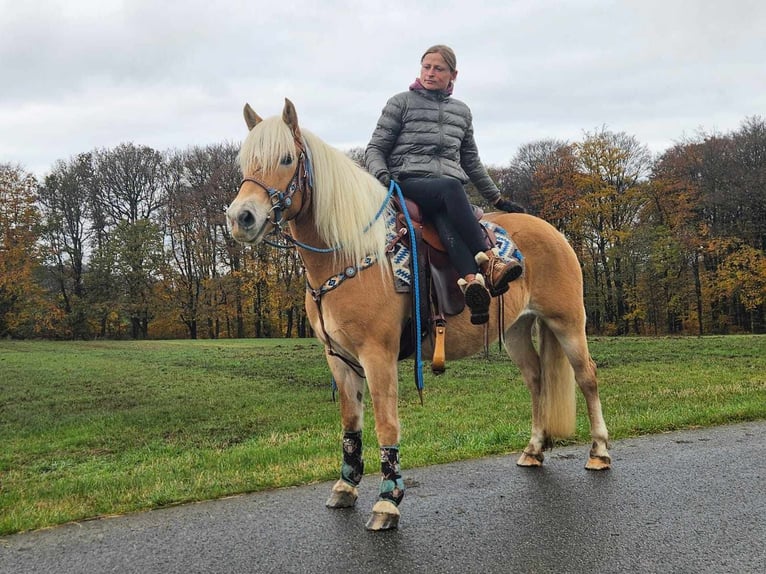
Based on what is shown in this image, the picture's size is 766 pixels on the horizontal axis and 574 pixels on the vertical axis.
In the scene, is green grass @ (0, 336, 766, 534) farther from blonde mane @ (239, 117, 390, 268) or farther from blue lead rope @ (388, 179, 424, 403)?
blonde mane @ (239, 117, 390, 268)

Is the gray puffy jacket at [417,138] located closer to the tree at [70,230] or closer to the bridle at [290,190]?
the bridle at [290,190]

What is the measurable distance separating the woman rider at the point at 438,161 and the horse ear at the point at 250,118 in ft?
3.23

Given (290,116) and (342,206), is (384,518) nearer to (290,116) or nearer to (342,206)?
(342,206)

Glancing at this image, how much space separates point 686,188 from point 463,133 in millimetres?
40120

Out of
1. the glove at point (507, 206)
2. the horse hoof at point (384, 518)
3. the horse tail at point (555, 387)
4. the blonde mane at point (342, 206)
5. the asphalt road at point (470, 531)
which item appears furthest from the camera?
the glove at point (507, 206)

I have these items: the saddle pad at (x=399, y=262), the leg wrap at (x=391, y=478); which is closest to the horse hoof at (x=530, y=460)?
the leg wrap at (x=391, y=478)

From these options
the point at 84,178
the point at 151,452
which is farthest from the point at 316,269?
the point at 84,178

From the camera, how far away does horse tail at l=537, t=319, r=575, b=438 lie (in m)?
5.86

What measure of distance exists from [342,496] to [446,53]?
3693 mm

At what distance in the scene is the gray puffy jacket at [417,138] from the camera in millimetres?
5066

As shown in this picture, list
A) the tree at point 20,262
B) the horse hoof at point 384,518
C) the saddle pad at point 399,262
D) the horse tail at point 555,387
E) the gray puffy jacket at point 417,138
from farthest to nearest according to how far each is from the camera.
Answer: the tree at point 20,262, the horse tail at point 555,387, the gray puffy jacket at point 417,138, the saddle pad at point 399,262, the horse hoof at point 384,518

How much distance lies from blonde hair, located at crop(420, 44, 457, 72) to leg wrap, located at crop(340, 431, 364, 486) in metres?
3.17

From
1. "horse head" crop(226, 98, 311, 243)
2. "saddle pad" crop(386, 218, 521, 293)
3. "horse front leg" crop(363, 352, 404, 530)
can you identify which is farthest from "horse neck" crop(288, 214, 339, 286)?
"horse front leg" crop(363, 352, 404, 530)

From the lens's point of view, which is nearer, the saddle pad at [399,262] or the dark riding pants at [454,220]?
the saddle pad at [399,262]
